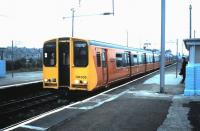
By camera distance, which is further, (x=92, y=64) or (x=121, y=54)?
(x=121, y=54)

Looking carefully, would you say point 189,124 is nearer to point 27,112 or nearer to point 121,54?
point 27,112

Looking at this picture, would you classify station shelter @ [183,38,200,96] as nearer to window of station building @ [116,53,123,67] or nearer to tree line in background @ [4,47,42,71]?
window of station building @ [116,53,123,67]

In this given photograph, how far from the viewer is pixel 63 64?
18.4 meters

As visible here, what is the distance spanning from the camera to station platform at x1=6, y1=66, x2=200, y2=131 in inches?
386

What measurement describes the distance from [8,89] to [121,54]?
782 centimetres

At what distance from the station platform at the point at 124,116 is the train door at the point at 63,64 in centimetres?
325

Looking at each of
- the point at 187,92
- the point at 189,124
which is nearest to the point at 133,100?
the point at 187,92

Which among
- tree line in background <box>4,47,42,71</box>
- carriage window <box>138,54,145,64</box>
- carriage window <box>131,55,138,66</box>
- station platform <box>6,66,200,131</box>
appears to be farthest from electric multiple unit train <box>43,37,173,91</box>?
tree line in background <box>4,47,42,71</box>

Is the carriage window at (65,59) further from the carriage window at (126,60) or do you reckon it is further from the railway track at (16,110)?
the carriage window at (126,60)

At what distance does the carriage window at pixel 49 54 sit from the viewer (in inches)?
723

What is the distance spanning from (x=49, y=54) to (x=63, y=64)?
0.86m

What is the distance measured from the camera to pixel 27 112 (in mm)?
15703

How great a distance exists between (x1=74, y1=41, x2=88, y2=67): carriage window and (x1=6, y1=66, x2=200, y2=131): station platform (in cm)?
298

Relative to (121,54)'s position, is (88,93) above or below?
below
